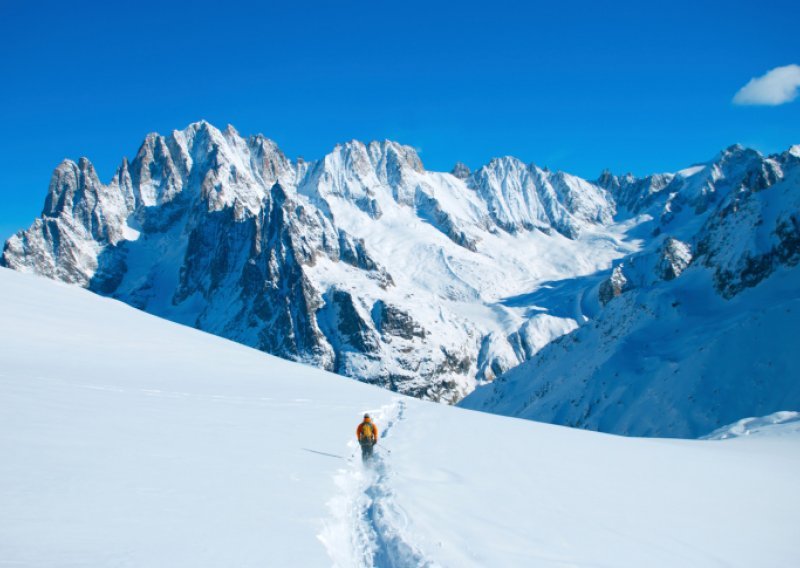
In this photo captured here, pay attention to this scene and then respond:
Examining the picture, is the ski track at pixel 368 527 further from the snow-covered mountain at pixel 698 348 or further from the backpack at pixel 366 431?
the snow-covered mountain at pixel 698 348

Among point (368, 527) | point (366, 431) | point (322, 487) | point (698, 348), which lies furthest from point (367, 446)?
point (698, 348)

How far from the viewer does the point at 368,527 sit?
11.6 meters

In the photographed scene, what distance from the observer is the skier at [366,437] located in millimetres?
17875

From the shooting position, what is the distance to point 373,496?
13625mm

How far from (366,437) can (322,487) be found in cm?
446

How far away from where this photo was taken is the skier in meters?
17.9

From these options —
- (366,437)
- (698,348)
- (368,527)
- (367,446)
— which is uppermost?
(698,348)

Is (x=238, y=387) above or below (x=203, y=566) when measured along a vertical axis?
above

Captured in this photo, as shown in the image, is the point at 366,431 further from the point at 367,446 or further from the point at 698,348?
the point at 698,348

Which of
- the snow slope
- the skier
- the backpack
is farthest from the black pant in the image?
the snow slope

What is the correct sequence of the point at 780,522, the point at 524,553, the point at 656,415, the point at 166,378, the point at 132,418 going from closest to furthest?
the point at 524,553 → the point at 780,522 → the point at 132,418 → the point at 166,378 → the point at 656,415

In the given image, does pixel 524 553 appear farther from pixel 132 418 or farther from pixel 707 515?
pixel 132 418

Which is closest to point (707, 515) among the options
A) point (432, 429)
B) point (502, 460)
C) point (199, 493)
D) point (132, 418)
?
point (502, 460)

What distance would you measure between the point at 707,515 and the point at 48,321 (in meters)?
32.8
